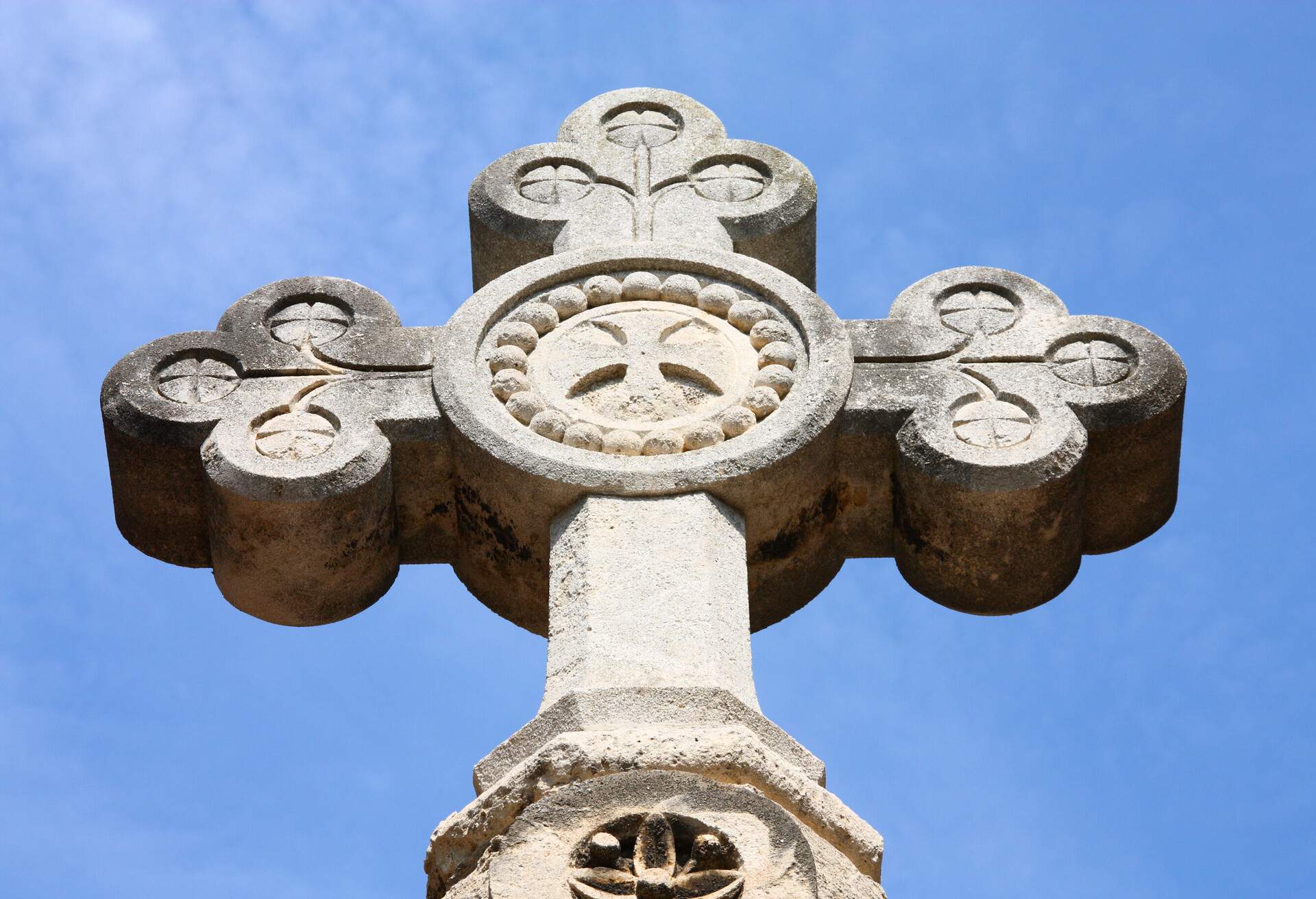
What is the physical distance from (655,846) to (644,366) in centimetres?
248

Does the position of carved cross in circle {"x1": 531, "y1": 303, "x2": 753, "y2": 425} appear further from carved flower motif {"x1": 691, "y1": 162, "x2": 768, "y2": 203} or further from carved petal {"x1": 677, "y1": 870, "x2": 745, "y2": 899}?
carved petal {"x1": 677, "y1": 870, "x2": 745, "y2": 899}

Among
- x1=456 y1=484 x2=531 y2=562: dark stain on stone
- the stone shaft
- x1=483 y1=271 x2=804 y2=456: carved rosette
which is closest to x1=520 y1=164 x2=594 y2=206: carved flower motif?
x1=483 y1=271 x2=804 y2=456: carved rosette

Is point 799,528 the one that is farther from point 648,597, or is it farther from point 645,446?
point 648,597

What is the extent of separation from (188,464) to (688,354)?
168cm

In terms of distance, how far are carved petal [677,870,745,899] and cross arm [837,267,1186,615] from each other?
7.16ft

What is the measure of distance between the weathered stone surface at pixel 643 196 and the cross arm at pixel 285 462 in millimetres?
807

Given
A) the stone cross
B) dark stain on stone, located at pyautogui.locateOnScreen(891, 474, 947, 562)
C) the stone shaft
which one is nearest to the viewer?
the stone shaft

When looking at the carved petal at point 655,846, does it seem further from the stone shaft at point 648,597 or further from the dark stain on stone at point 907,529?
the dark stain on stone at point 907,529

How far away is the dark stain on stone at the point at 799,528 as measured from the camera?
7410 millimetres

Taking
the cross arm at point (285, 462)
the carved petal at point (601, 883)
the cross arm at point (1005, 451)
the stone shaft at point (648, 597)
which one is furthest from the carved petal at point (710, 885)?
the cross arm at point (285, 462)

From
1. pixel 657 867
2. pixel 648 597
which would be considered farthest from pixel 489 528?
pixel 657 867

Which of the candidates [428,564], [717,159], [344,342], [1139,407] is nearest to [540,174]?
[717,159]

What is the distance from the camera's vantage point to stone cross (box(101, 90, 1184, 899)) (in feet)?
23.2

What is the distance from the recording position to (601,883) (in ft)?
17.9
